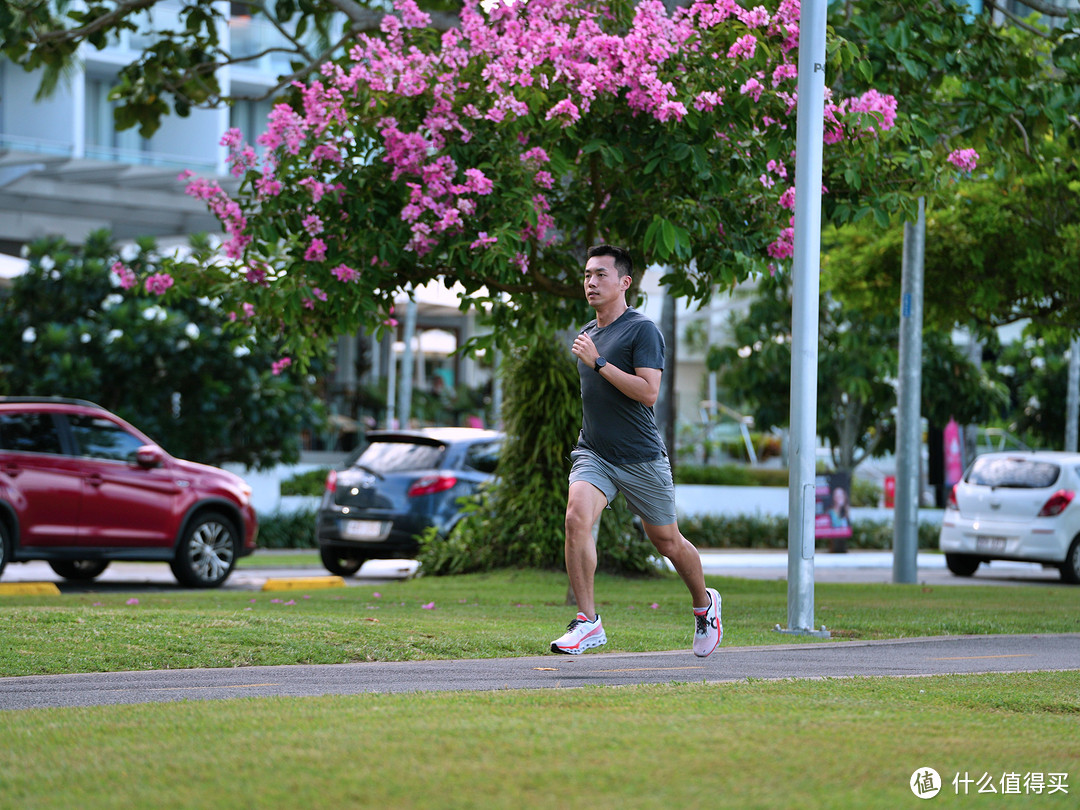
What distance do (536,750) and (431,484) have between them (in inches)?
437

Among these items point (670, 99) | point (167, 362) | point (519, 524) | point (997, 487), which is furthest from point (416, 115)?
point (167, 362)

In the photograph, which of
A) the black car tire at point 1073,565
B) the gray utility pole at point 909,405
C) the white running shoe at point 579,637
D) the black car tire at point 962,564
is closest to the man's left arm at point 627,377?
the white running shoe at point 579,637

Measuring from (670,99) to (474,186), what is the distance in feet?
4.70

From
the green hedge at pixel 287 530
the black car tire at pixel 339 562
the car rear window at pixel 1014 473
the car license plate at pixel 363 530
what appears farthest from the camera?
the green hedge at pixel 287 530

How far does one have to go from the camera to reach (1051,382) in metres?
38.2

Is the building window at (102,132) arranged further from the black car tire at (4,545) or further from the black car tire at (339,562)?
the black car tire at (4,545)

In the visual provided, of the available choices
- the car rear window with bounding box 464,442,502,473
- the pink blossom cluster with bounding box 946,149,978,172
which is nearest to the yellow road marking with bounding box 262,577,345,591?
the car rear window with bounding box 464,442,502,473

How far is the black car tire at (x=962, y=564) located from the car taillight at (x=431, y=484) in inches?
296

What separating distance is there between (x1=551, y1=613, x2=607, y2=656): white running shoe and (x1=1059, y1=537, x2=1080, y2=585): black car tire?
1263cm

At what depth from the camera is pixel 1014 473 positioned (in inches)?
712

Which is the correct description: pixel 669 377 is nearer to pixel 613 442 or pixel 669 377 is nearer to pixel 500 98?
pixel 500 98

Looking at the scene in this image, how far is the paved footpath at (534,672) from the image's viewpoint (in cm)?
577

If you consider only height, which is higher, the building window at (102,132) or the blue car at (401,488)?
the building window at (102,132)

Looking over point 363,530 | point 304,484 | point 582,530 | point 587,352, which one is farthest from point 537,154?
point 304,484
